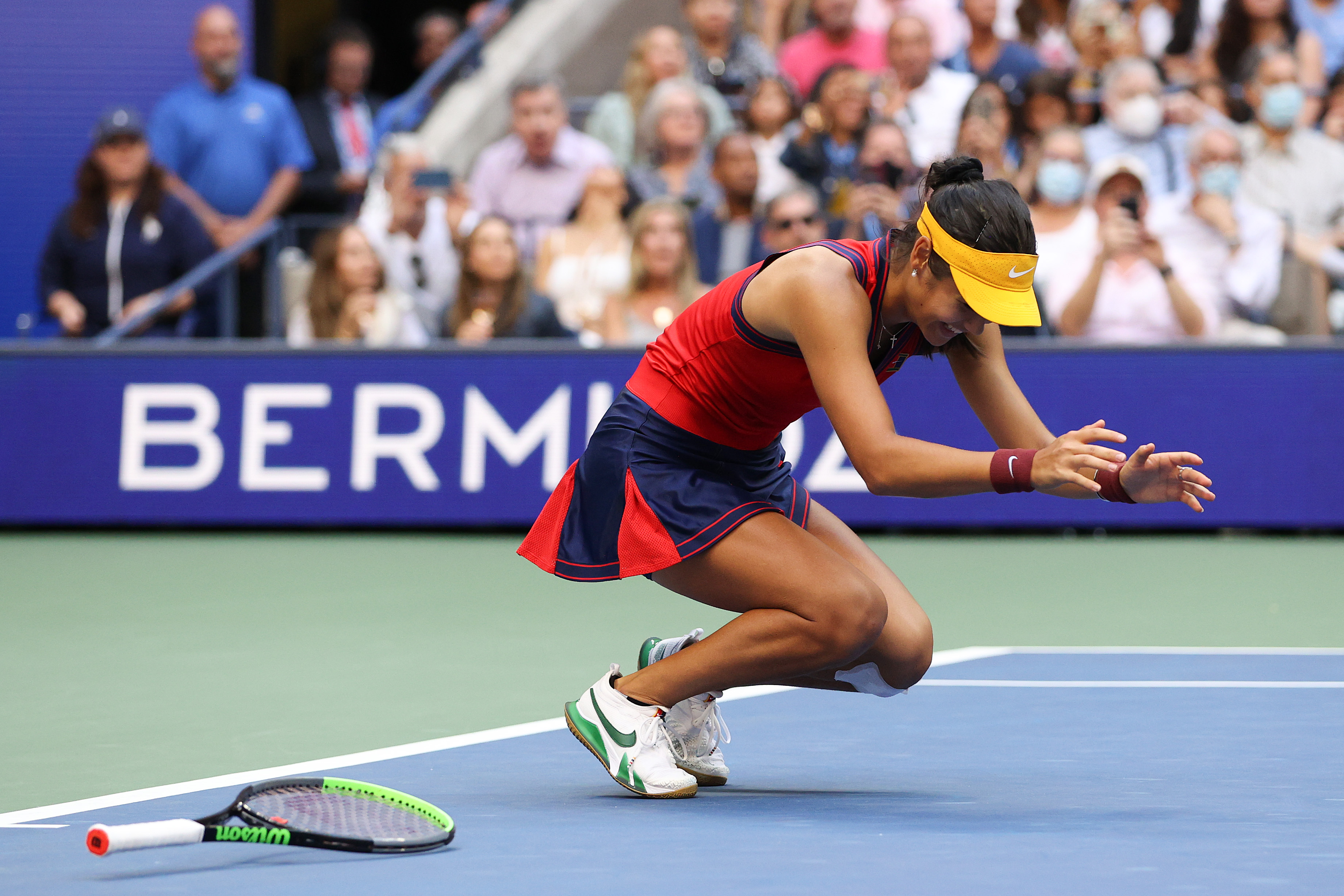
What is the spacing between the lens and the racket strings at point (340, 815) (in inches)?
136

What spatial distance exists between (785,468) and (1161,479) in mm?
1109

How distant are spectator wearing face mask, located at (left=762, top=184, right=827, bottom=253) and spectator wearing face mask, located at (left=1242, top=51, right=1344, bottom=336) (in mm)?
2490

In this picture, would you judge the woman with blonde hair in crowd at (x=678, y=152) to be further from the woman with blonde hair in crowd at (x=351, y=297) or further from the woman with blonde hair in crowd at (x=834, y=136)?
the woman with blonde hair in crowd at (x=351, y=297)

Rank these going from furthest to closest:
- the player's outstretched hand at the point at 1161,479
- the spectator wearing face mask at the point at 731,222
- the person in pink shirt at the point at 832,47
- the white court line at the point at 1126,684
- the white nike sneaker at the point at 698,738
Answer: the person in pink shirt at the point at 832,47 → the spectator wearing face mask at the point at 731,222 → the white court line at the point at 1126,684 → the white nike sneaker at the point at 698,738 → the player's outstretched hand at the point at 1161,479

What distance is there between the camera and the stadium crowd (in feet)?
32.3

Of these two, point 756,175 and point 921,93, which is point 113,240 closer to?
point 756,175

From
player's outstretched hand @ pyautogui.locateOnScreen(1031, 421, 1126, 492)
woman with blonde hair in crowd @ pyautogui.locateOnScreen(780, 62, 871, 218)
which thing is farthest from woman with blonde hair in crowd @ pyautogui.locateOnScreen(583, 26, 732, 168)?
player's outstretched hand @ pyautogui.locateOnScreen(1031, 421, 1126, 492)

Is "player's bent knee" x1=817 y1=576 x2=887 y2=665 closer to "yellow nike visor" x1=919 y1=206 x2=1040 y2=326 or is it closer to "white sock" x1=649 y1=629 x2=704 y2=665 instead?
"white sock" x1=649 y1=629 x2=704 y2=665

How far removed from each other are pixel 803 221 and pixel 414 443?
2374mm

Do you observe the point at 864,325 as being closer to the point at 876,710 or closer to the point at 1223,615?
the point at 876,710

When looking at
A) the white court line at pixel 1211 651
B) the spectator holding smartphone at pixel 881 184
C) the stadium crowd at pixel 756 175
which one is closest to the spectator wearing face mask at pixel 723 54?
the stadium crowd at pixel 756 175

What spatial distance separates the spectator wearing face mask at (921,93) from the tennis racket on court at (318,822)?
8418 mm

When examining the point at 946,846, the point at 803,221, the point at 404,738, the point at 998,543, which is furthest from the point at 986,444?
the point at 946,846

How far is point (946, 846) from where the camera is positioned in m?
3.60
